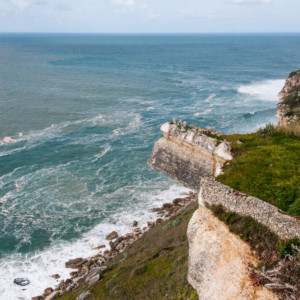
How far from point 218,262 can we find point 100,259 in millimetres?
14809

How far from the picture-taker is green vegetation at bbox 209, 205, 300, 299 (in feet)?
32.3

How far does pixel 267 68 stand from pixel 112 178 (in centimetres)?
9661

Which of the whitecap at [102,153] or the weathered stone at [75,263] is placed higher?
the whitecap at [102,153]

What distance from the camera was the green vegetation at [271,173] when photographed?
12.5m

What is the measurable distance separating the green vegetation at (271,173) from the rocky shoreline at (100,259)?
12.3 m

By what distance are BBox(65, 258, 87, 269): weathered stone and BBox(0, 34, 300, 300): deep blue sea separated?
70cm

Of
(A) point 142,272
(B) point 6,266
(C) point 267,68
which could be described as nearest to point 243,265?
(A) point 142,272

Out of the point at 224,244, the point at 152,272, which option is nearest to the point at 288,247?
the point at 224,244

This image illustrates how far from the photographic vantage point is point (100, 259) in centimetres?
2453

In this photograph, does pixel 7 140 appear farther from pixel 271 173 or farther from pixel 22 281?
pixel 271 173

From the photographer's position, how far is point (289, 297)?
9625 mm

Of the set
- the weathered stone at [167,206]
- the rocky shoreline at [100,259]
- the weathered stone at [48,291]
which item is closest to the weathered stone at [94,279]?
the rocky shoreline at [100,259]

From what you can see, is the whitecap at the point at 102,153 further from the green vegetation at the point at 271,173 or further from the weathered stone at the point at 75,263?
the green vegetation at the point at 271,173

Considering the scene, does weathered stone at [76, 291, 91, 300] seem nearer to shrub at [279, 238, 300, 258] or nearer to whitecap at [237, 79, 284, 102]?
shrub at [279, 238, 300, 258]
